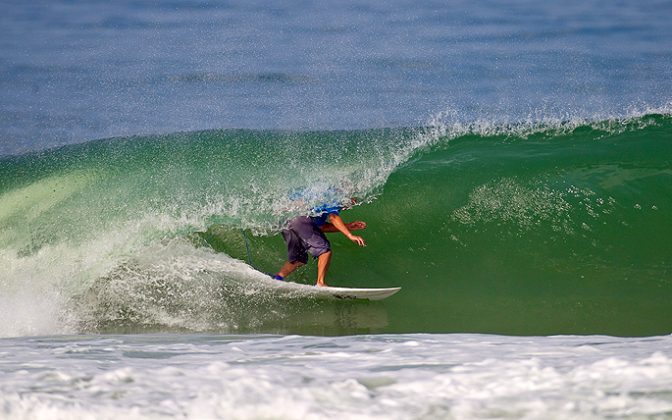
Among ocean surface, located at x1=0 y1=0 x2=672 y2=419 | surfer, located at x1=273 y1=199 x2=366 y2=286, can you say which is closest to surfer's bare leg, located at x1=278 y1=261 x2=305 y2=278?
surfer, located at x1=273 y1=199 x2=366 y2=286

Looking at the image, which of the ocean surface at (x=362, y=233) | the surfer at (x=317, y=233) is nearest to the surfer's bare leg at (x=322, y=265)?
the surfer at (x=317, y=233)

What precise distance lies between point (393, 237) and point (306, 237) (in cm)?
151

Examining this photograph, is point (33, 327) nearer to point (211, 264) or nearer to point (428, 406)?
point (211, 264)

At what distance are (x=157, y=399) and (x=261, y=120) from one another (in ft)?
46.8

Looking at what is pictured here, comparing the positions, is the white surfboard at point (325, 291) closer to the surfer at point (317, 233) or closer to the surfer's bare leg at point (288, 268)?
the surfer at point (317, 233)

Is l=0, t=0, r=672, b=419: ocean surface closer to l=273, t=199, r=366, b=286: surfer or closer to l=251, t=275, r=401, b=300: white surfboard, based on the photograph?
l=251, t=275, r=401, b=300: white surfboard

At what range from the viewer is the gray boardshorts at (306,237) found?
26.5 feet

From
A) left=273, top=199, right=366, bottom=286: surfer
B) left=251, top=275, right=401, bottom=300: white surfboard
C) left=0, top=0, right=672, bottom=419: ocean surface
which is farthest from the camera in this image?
left=273, top=199, right=366, bottom=286: surfer

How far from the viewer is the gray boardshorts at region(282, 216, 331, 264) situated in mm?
8086

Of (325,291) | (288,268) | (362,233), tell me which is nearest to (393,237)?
(362,233)

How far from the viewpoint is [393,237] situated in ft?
30.8

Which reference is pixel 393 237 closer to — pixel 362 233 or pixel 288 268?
pixel 362 233

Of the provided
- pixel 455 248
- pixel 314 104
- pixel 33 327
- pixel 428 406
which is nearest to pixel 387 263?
pixel 455 248

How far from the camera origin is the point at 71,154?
1348cm
